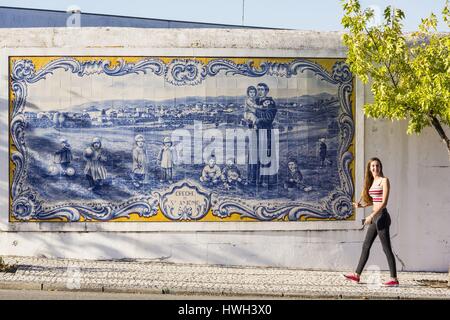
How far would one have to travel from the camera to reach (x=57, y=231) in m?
17.2

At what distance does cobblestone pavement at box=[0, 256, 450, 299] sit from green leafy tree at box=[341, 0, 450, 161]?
2.43 metres

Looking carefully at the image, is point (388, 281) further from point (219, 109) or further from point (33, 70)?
point (33, 70)

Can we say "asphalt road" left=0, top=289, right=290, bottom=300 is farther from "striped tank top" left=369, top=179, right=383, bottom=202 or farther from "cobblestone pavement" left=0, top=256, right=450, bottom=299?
"striped tank top" left=369, top=179, right=383, bottom=202

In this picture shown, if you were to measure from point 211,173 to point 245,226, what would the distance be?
102 centimetres

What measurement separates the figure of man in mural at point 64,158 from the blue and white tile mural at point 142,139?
16mm

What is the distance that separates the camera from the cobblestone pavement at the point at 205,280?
14.6 meters

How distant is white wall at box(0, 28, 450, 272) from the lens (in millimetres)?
17188

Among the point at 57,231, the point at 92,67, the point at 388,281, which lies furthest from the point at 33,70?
the point at 388,281

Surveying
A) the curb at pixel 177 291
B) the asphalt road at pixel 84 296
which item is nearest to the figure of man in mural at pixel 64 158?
the curb at pixel 177 291

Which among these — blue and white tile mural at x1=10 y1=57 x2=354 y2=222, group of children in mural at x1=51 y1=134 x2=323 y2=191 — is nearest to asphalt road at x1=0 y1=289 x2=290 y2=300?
blue and white tile mural at x1=10 y1=57 x2=354 y2=222

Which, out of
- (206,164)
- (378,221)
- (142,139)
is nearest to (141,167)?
(142,139)

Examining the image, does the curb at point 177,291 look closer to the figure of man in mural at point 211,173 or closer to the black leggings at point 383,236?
the black leggings at point 383,236
